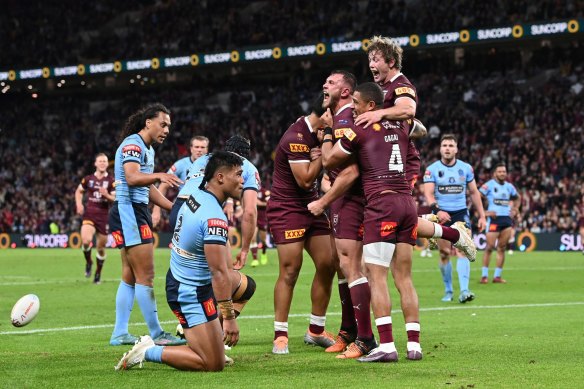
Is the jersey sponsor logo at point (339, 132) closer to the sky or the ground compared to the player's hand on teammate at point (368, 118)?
closer to the ground

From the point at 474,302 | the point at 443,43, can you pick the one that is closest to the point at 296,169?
the point at 474,302

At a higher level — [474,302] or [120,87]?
[120,87]

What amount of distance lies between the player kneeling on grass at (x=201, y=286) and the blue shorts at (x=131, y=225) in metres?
2.59

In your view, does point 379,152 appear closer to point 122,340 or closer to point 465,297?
point 122,340

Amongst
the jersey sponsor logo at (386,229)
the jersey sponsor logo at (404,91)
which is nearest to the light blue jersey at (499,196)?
the jersey sponsor logo at (404,91)

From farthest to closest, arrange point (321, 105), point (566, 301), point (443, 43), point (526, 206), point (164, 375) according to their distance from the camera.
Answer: point (443, 43)
point (526, 206)
point (566, 301)
point (321, 105)
point (164, 375)

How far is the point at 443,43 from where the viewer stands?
43.4 meters

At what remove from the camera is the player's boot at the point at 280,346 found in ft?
31.4

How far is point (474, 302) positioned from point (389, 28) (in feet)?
107

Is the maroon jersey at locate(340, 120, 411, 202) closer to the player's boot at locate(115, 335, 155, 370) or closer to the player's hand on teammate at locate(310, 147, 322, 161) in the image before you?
the player's hand on teammate at locate(310, 147, 322, 161)

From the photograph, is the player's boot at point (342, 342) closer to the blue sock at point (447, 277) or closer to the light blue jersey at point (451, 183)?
the blue sock at point (447, 277)

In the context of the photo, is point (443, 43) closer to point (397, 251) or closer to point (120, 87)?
point (120, 87)

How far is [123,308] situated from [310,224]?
244 centimetres

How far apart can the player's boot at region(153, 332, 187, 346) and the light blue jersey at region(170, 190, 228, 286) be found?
2.16m
